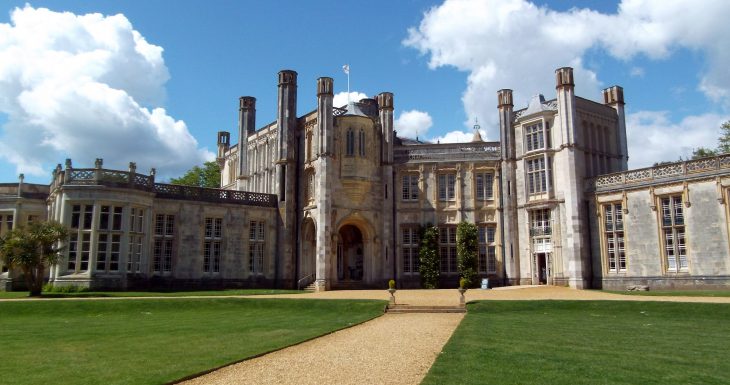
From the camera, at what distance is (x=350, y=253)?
43.7 m

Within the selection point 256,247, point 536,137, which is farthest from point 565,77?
point 256,247

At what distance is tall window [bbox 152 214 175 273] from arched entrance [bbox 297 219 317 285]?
8.81 meters

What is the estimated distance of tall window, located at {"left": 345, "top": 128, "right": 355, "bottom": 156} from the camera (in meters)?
40.1

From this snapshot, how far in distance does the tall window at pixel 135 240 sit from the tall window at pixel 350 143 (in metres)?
14.0

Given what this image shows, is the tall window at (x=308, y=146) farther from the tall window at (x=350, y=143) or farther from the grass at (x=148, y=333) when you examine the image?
the grass at (x=148, y=333)

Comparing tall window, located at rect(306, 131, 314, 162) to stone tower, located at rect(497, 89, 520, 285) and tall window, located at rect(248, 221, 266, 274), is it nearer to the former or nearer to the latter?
tall window, located at rect(248, 221, 266, 274)

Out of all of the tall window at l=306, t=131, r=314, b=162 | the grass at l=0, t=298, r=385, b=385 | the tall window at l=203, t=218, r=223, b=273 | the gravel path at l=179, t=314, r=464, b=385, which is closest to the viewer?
the gravel path at l=179, t=314, r=464, b=385

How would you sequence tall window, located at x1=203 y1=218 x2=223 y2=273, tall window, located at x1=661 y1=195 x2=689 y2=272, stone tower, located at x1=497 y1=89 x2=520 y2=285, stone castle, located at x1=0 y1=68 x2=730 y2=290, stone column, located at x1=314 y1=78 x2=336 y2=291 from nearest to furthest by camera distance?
1. tall window, located at x1=661 y1=195 x2=689 y2=272
2. stone castle, located at x1=0 y1=68 x2=730 y2=290
3. stone column, located at x1=314 y1=78 x2=336 y2=291
4. tall window, located at x1=203 y1=218 x2=223 y2=273
5. stone tower, located at x1=497 y1=89 x2=520 y2=285

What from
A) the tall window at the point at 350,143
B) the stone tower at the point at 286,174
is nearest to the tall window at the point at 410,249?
the tall window at the point at 350,143

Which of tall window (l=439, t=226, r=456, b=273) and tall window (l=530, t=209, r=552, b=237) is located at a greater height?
tall window (l=530, t=209, r=552, b=237)

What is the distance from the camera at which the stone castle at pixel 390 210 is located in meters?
32.6

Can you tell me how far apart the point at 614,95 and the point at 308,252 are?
24123 mm

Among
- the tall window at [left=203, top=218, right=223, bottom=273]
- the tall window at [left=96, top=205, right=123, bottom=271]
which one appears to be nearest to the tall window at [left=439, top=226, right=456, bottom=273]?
the tall window at [left=203, top=218, right=223, bottom=273]

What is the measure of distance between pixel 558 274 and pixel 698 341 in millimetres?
22633
